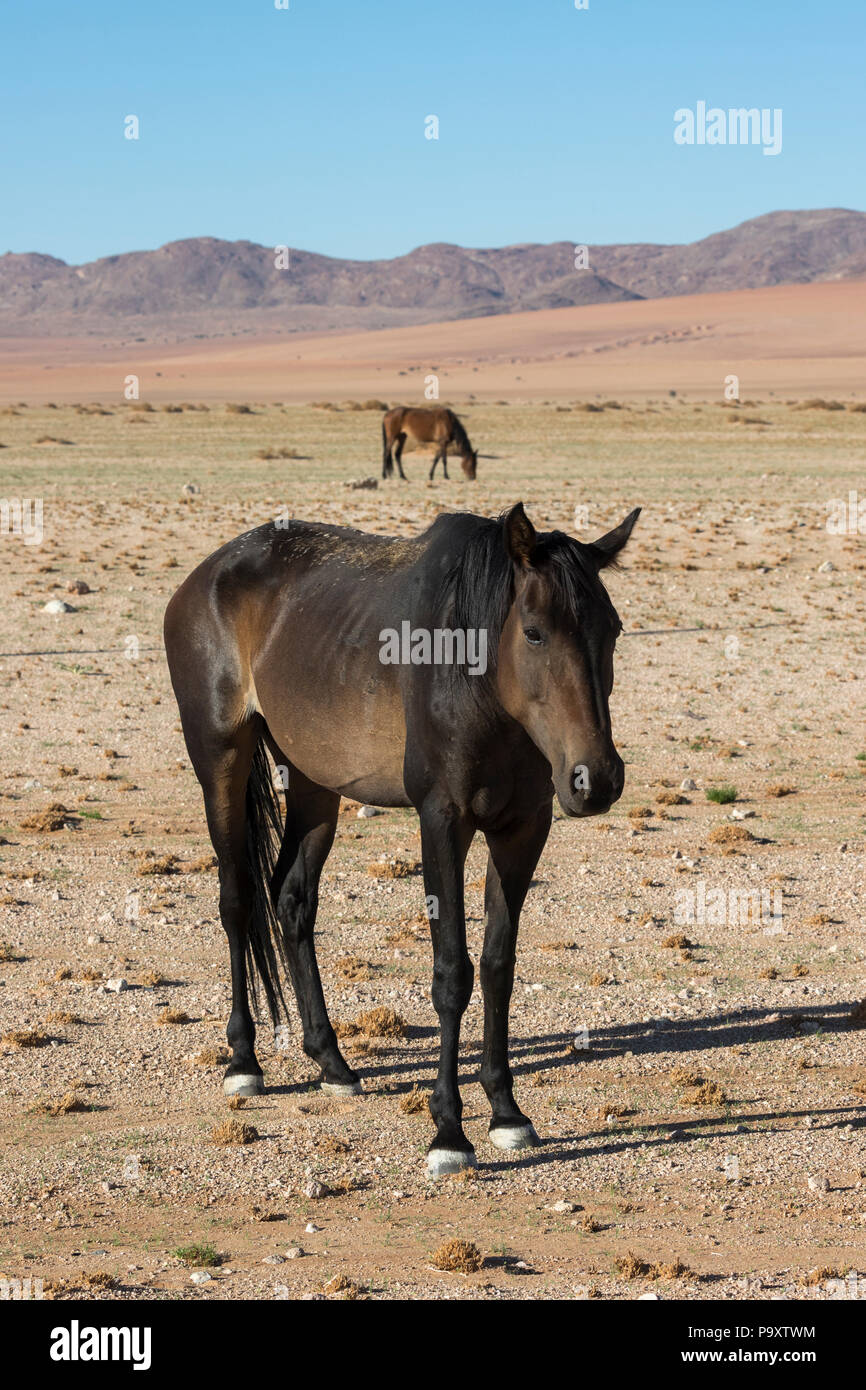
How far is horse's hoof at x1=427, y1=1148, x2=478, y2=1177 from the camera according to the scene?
219 inches

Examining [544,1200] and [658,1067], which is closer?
[544,1200]

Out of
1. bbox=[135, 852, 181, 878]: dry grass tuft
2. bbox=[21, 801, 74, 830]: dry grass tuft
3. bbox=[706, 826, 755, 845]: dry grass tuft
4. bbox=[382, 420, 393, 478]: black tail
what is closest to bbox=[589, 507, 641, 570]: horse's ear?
bbox=[135, 852, 181, 878]: dry grass tuft

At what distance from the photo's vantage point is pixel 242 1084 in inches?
251

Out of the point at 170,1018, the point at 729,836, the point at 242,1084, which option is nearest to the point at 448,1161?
the point at 242,1084

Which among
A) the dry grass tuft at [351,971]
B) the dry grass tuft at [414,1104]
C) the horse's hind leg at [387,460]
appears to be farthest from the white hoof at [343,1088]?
the horse's hind leg at [387,460]

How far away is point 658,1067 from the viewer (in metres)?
6.69

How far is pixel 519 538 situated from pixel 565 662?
460 mm

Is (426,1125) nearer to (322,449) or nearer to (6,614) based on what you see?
(6,614)

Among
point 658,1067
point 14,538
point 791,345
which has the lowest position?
point 658,1067

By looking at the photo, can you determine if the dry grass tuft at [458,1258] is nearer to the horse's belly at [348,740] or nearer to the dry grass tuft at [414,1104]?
the dry grass tuft at [414,1104]

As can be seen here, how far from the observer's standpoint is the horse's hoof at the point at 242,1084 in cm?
637

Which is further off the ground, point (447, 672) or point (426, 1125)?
point (447, 672)
